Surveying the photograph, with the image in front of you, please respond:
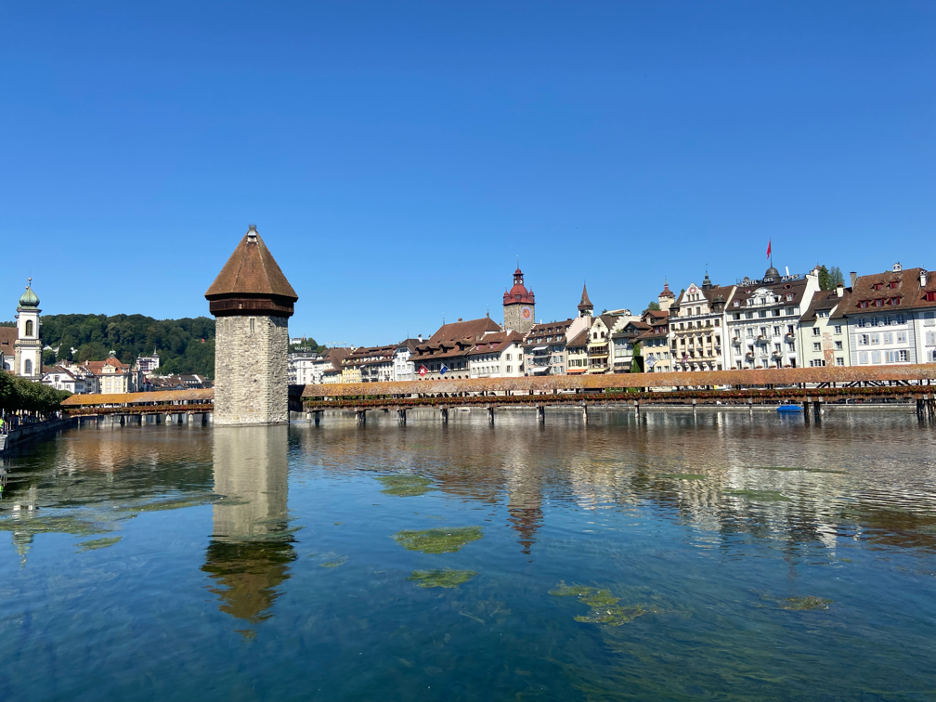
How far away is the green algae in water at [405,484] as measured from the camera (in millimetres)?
21769

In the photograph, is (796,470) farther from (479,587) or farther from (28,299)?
(28,299)

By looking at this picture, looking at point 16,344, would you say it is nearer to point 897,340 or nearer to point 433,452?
point 433,452

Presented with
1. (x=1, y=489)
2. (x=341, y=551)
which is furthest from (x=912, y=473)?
(x=1, y=489)

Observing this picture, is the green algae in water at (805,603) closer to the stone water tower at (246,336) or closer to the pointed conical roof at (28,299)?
the stone water tower at (246,336)

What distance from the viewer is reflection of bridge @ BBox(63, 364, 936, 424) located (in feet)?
178

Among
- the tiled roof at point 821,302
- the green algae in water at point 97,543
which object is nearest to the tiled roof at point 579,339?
the tiled roof at point 821,302

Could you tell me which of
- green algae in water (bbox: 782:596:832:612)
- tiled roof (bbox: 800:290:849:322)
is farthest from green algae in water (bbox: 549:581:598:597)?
tiled roof (bbox: 800:290:849:322)

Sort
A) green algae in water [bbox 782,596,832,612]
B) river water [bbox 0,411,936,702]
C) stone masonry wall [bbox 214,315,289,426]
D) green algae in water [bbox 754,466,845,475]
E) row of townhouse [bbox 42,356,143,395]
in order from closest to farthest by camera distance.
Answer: river water [bbox 0,411,936,702] → green algae in water [bbox 782,596,832,612] → green algae in water [bbox 754,466,845,475] → stone masonry wall [bbox 214,315,289,426] → row of townhouse [bbox 42,356,143,395]

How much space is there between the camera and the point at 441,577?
12227 mm

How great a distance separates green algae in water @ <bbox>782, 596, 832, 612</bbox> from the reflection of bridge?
47308 millimetres

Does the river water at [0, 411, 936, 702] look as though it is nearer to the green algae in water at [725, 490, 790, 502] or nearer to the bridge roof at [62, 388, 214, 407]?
the green algae in water at [725, 490, 790, 502]

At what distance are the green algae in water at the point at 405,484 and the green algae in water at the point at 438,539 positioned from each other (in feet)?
18.1

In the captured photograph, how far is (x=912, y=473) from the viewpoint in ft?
75.9

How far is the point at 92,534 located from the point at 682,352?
76.9m
